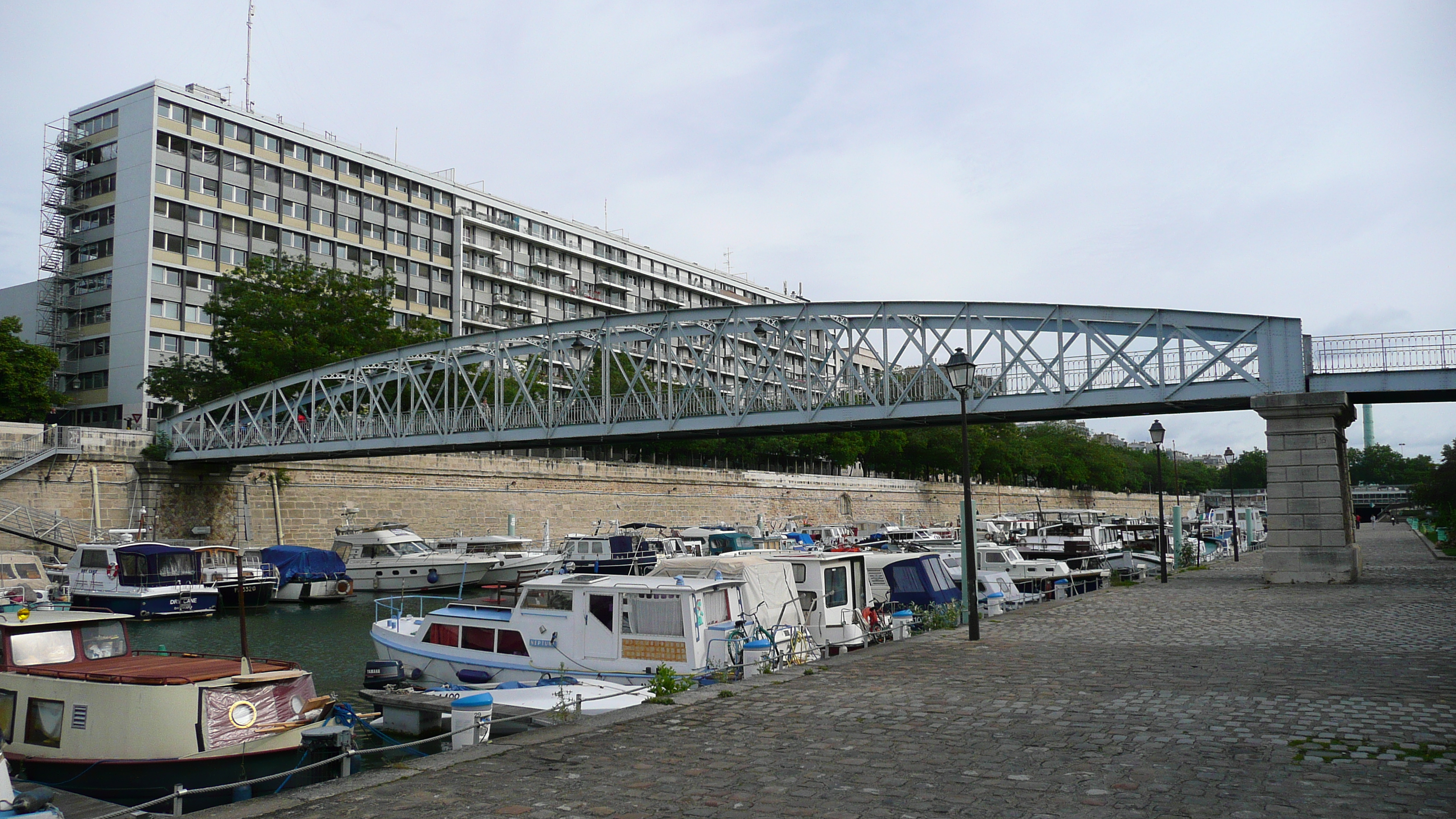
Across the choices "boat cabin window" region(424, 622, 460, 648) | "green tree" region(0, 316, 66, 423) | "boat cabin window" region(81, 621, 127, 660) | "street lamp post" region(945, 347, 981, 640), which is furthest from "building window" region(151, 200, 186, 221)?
"street lamp post" region(945, 347, 981, 640)

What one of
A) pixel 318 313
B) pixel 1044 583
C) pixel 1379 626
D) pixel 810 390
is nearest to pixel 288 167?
pixel 318 313

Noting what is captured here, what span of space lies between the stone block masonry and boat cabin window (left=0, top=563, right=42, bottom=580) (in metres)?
11.2

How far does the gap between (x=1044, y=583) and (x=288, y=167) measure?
65.4 meters

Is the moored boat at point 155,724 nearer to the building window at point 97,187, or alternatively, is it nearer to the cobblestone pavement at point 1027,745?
the cobblestone pavement at point 1027,745

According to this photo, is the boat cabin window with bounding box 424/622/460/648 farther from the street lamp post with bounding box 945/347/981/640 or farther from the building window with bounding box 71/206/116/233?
the building window with bounding box 71/206/116/233

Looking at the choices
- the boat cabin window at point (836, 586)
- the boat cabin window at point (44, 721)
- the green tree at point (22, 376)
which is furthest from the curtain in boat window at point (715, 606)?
the green tree at point (22, 376)

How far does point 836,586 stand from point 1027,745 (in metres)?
10.8

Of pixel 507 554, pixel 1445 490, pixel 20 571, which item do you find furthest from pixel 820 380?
pixel 1445 490

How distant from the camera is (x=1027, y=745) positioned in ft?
29.8

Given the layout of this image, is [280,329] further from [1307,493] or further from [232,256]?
[1307,493]

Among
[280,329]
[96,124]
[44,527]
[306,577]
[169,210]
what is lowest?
[306,577]

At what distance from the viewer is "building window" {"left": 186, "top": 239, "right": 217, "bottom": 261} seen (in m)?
68.8

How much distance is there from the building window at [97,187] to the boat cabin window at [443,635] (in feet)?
203

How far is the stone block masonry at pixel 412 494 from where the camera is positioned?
149 feet
